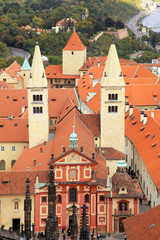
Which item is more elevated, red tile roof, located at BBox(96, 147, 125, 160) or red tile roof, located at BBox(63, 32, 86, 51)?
red tile roof, located at BBox(63, 32, 86, 51)

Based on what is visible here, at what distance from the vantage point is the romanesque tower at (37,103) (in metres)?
92.9

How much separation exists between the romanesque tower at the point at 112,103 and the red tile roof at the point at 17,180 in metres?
15.3

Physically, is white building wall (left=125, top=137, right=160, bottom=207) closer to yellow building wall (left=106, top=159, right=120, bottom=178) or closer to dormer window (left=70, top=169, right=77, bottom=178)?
yellow building wall (left=106, top=159, right=120, bottom=178)

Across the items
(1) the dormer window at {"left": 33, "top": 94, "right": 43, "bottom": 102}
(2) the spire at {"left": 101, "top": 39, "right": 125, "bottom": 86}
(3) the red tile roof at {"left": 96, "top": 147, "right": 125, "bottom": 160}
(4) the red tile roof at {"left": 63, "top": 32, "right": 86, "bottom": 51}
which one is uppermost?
(4) the red tile roof at {"left": 63, "top": 32, "right": 86, "bottom": 51}

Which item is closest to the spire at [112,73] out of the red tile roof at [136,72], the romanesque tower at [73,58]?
the red tile roof at [136,72]

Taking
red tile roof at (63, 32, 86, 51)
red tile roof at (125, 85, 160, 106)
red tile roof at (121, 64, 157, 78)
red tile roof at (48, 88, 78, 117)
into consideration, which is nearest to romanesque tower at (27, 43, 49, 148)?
red tile roof at (48, 88, 78, 117)

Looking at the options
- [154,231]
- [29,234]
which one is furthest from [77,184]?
[29,234]

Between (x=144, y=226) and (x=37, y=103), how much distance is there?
38.1 meters

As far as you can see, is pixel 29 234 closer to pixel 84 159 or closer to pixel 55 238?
pixel 55 238

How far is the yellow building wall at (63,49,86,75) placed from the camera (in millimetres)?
167000

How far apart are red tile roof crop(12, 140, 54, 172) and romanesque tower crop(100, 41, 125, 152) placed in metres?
7.98

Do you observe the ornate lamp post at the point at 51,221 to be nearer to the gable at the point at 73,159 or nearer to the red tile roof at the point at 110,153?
the gable at the point at 73,159

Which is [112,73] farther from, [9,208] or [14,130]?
[9,208]

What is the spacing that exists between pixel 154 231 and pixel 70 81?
11333 cm
